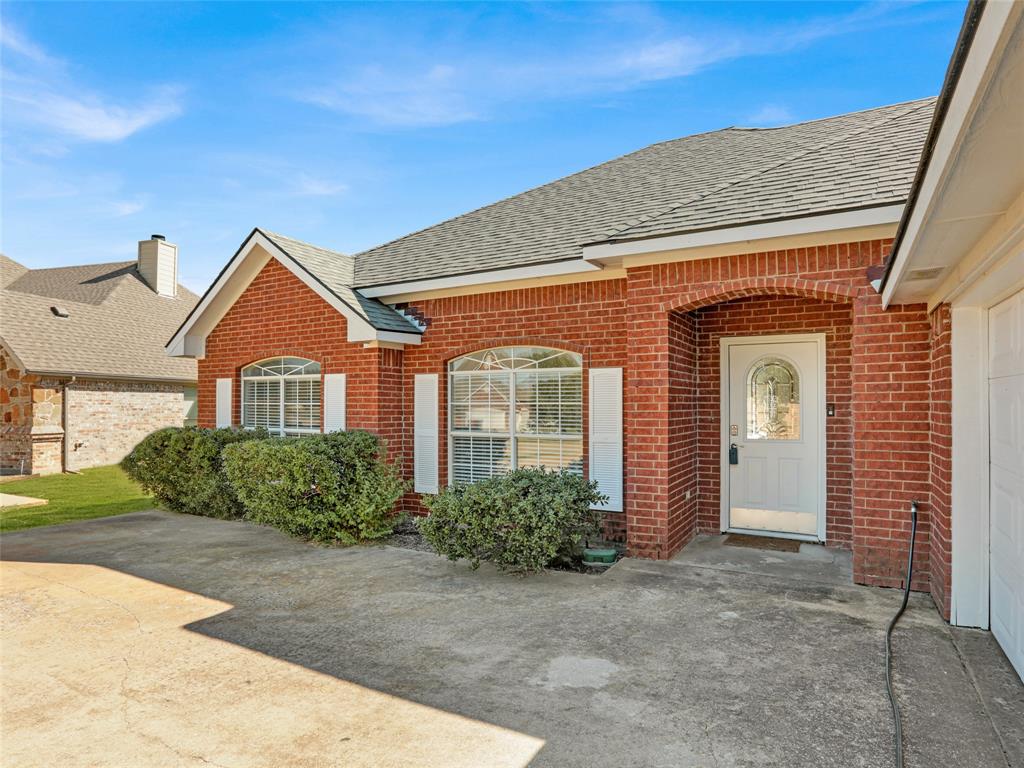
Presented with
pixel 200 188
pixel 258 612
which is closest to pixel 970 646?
pixel 258 612

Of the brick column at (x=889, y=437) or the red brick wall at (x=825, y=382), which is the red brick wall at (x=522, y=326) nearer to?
the red brick wall at (x=825, y=382)

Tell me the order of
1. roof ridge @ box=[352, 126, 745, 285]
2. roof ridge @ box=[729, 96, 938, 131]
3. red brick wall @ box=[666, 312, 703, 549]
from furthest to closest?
1. roof ridge @ box=[352, 126, 745, 285]
2. roof ridge @ box=[729, 96, 938, 131]
3. red brick wall @ box=[666, 312, 703, 549]

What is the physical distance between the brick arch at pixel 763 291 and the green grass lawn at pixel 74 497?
9770 mm

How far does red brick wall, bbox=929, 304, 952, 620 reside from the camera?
4793 mm

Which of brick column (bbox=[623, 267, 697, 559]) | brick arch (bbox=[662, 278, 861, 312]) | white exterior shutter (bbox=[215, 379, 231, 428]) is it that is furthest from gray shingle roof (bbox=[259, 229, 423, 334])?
brick arch (bbox=[662, 278, 861, 312])

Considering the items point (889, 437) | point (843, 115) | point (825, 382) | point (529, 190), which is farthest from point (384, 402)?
point (843, 115)

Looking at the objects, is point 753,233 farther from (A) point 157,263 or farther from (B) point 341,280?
(A) point 157,263

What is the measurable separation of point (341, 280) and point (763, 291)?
254 inches

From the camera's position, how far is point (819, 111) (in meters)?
9.98

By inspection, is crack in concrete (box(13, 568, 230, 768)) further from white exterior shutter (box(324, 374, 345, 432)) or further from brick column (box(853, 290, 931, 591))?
brick column (box(853, 290, 931, 591))

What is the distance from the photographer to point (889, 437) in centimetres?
557

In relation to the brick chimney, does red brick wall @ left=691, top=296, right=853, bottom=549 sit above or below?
below

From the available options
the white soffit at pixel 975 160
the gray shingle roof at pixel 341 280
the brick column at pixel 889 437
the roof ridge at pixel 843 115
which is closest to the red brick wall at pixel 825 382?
the brick column at pixel 889 437

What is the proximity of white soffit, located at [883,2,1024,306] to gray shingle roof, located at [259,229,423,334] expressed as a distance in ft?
21.5
